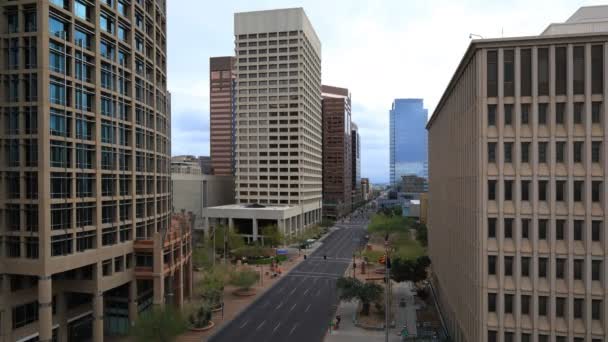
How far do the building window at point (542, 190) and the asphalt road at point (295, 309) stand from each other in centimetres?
2522

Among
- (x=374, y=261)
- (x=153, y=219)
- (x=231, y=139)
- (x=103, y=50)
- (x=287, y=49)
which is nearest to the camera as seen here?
(x=103, y=50)

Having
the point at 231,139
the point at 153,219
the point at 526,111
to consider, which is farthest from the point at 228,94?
the point at 526,111

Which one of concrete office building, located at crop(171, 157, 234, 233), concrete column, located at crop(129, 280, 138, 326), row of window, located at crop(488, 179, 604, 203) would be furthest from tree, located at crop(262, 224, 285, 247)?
row of window, located at crop(488, 179, 604, 203)

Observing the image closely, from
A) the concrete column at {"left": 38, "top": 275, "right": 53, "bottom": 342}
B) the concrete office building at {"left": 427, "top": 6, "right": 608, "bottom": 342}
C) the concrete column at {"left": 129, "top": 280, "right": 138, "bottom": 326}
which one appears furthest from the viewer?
the concrete column at {"left": 129, "top": 280, "right": 138, "bottom": 326}

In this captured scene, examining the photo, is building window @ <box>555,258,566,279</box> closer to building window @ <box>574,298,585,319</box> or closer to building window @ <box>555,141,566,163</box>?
building window @ <box>574,298,585,319</box>

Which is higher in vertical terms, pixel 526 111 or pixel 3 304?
pixel 526 111

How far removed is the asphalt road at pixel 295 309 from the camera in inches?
1684

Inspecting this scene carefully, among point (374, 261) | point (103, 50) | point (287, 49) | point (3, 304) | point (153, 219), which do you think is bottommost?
point (374, 261)

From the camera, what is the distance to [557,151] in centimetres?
2802

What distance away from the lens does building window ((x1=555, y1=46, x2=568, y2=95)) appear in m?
27.7

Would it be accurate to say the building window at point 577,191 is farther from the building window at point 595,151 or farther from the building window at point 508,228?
the building window at point 508,228

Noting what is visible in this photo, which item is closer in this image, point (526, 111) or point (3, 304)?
point (526, 111)

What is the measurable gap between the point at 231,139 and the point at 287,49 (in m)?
77.7

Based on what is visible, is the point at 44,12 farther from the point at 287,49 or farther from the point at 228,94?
the point at 228,94
